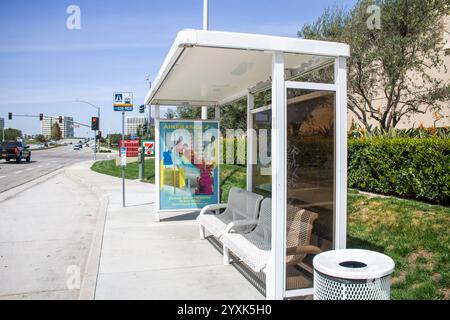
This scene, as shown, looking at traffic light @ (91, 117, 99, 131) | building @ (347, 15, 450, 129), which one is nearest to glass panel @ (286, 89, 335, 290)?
building @ (347, 15, 450, 129)

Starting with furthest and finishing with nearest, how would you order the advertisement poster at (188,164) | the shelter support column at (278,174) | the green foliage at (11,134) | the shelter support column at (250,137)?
the green foliage at (11,134) → the advertisement poster at (188,164) → the shelter support column at (250,137) → the shelter support column at (278,174)

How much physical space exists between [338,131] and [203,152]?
460 cm

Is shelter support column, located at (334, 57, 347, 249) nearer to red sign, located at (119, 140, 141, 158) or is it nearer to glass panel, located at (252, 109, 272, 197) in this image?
glass panel, located at (252, 109, 272, 197)

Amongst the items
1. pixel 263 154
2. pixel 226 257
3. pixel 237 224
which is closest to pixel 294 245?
pixel 237 224

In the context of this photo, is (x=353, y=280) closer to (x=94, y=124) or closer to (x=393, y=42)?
(x=393, y=42)

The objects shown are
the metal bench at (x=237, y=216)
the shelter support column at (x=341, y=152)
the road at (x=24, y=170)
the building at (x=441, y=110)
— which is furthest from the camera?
the road at (x=24, y=170)

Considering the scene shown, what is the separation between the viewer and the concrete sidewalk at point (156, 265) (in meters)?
4.39

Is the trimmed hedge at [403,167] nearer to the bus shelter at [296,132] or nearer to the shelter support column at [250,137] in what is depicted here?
the shelter support column at [250,137]

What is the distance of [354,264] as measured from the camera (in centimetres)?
337

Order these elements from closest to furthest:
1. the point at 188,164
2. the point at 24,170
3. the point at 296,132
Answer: the point at 296,132
the point at 188,164
the point at 24,170

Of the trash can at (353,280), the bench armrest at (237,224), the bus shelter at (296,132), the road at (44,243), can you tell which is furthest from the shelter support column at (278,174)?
the road at (44,243)

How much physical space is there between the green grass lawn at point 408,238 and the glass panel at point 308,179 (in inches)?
37.5

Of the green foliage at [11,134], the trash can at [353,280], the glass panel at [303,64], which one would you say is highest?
the green foliage at [11,134]

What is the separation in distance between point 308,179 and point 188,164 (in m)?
4.33
